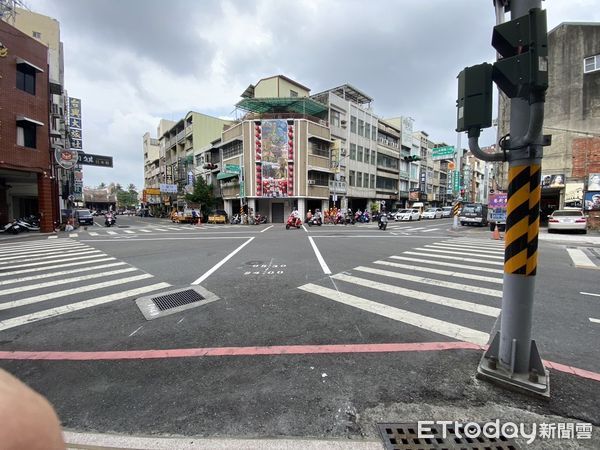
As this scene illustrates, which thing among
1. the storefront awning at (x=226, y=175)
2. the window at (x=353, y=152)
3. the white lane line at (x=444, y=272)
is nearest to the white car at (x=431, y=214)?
the window at (x=353, y=152)

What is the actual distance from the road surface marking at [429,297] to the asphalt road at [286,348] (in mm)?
44

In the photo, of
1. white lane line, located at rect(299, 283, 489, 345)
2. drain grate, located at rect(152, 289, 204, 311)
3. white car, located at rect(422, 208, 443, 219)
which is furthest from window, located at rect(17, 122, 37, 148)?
white car, located at rect(422, 208, 443, 219)

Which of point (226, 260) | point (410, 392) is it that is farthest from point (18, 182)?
point (410, 392)

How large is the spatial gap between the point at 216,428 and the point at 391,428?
1.45 m

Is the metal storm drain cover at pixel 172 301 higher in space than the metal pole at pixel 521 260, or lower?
lower

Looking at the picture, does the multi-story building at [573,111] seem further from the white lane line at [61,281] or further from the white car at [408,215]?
the white lane line at [61,281]

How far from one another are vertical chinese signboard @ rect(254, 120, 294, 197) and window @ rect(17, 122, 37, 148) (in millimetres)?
18910

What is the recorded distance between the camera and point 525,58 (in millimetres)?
2564

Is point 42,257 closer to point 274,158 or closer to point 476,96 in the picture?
point 476,96

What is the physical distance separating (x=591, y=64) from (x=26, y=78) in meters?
41.4

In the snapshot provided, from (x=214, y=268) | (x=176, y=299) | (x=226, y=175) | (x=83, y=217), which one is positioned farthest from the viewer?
(x=226, y=175)

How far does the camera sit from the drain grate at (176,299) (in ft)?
17.9

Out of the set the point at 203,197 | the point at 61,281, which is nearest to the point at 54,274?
the point at 61,281

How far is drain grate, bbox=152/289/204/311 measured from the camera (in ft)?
17.9
